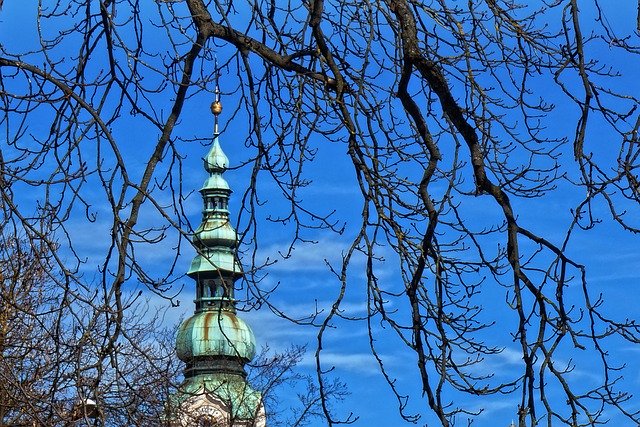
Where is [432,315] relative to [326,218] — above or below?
below

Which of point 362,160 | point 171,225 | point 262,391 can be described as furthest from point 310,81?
point 262,391

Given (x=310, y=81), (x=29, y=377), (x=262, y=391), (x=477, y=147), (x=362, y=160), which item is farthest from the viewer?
(x=262, y=391)

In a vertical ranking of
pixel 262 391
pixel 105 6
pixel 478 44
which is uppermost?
pixel 262 391

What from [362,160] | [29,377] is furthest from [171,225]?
[29,377]

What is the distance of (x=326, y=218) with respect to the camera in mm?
6078

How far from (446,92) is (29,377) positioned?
36.0 ft

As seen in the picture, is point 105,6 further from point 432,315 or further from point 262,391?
point 262,391

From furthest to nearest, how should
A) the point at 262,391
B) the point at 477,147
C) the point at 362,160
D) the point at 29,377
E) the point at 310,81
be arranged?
the point at 262,391
the point at 29,377
the point at 310,81
the point at 362,160
the point at 477,147

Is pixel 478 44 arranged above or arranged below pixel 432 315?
above

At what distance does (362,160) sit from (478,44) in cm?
63

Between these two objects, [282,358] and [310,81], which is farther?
[282,358]

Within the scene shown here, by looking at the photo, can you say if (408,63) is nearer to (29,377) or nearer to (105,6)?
(105,6)

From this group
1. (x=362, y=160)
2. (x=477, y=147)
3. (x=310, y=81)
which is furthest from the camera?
(x=310, y=81)

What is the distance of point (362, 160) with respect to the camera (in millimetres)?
5543
